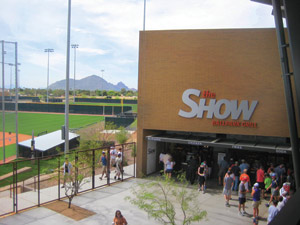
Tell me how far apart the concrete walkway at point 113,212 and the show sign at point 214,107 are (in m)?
4.12

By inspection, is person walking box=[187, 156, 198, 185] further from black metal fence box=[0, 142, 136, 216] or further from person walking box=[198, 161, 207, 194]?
black metal fence box=[0, 142, 136, 216]

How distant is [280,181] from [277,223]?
14.2 meters

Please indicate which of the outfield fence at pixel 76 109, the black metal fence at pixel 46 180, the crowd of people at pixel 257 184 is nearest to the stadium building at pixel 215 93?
the crowd of people at pixel 257 184

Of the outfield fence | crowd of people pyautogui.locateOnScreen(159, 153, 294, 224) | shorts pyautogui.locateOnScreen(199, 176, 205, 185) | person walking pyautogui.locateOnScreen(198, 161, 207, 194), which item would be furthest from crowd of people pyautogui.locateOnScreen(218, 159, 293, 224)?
the outfield fence

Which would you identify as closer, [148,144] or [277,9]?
[277,9]

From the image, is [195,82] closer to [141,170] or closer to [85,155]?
[141,170]

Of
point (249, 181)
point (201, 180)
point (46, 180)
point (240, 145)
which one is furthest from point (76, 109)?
point (249, 181)

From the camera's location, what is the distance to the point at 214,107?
16.4 metres

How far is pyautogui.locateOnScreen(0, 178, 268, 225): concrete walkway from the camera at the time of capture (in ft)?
36.8

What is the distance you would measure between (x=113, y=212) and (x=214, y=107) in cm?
796

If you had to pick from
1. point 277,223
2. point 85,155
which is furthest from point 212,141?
point 277,223

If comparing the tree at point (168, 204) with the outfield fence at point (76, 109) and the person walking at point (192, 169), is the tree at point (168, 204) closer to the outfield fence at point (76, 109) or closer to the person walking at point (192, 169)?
the person walking at point (192, 169)

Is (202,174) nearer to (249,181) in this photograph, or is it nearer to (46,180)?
(249,181)

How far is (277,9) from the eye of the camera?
33.6 ft
